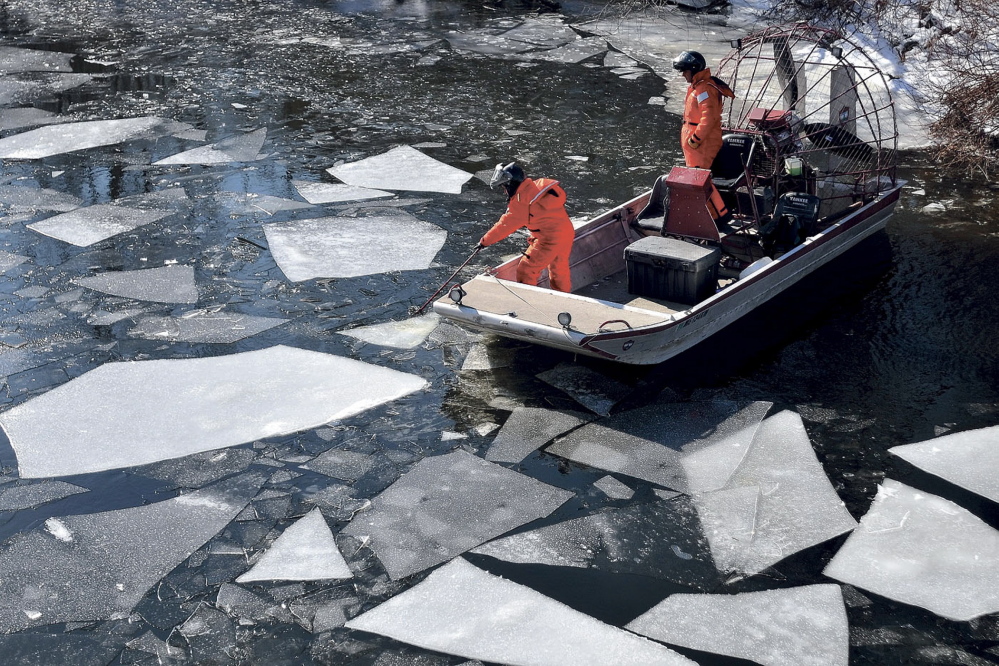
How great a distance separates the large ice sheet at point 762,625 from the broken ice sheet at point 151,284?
4726mm

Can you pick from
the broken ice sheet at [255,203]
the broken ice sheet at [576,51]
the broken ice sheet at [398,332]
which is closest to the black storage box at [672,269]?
the broken ice sheet at [398,332]

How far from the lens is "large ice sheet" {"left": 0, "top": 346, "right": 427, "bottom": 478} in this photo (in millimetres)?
5707

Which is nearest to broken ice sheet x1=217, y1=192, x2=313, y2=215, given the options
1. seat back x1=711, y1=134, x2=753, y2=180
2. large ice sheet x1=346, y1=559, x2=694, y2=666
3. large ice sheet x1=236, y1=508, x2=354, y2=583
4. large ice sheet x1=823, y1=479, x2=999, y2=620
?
seat back x1=711, y1=134, x2=753, y2=180

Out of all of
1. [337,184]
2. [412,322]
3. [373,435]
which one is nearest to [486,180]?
[337,184]

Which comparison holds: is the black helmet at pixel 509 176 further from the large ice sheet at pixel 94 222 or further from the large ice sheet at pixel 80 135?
the large ice sheet at pixel 80 135

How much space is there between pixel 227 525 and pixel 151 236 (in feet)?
14.5

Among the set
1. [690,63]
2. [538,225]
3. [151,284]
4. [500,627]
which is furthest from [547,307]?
[151,284]

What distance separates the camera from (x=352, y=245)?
847 cm

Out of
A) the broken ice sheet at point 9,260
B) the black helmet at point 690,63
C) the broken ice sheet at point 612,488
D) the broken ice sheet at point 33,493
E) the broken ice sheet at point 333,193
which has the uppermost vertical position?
the black helmet at point 690,63

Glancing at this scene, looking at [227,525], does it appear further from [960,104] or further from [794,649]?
→ [960,104]

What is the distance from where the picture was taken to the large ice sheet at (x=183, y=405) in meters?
5.71

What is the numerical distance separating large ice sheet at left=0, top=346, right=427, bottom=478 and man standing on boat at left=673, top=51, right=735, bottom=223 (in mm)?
3213

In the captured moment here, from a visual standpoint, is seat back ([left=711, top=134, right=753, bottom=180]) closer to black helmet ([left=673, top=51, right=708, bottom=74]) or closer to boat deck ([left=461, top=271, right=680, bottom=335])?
black helmet ([left=673, top=51, right=708, bottom=74])

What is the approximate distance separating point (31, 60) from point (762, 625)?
46.9 ft
